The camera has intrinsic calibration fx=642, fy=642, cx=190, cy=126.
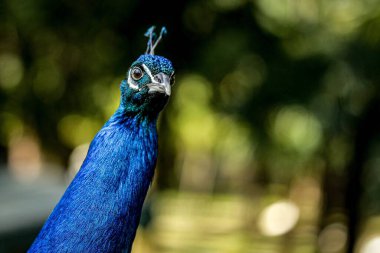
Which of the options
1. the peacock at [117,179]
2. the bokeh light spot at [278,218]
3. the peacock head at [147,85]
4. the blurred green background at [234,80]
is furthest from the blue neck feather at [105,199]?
the bokeh light spot at [278,218]

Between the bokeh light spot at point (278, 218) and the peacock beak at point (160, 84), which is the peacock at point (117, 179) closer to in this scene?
the peacock beak at point (160, 84)

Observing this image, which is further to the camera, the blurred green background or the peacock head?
the blurred green background

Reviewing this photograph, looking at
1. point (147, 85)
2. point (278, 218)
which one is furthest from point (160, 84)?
point (278, 218)

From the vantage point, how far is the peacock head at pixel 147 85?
82.7 inches

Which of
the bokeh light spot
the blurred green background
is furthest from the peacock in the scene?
the bokeh light spot

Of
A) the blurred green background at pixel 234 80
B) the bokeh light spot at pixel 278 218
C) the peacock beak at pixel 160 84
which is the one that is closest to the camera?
the peacock beak at pixel 160 84

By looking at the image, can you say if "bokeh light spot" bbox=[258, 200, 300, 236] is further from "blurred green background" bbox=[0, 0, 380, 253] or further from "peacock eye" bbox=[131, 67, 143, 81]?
"peacock eye" bbox=[131, 67, 143, 81]

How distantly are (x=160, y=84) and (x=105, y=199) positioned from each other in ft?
1.36

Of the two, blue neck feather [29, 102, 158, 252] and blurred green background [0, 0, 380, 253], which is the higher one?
blurred green background [0, 0, 380, 253]

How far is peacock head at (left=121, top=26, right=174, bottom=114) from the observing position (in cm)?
210

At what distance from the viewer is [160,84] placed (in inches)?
82.4

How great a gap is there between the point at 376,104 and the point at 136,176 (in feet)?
18.7

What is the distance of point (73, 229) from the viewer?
1.95 meters

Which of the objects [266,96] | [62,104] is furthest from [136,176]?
[62,104]
